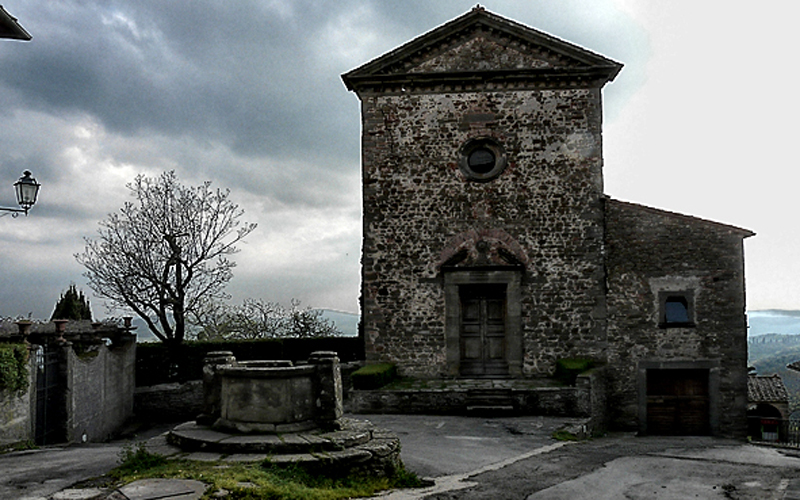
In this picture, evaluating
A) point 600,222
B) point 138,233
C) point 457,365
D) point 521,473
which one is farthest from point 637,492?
point 138,233

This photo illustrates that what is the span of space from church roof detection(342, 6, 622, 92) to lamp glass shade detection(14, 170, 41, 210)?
25.5ft

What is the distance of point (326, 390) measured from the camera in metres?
7.96

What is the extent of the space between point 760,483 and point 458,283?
8897 mm

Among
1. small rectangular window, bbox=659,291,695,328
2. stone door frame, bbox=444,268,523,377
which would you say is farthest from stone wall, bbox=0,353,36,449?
small rectangular window, bbox=659,291,695,328

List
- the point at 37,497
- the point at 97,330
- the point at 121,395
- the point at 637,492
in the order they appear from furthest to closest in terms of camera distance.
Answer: the point at 97,330 → the point at 121,395 → the point at 637,492 → the point at 37,497

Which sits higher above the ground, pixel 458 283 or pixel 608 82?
pixel 608 82

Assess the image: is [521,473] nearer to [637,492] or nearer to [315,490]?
[637,492]

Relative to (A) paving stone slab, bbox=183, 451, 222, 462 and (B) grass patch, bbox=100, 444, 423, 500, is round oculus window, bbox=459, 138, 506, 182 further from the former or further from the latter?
(A) paving stone slab, bbox=183, 451, 222, 462

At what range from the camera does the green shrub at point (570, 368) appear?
14.4 meters

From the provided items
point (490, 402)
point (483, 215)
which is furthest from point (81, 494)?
point (483, 215)

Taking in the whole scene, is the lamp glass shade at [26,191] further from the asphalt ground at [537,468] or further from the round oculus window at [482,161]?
the round oculus window at [482,161]

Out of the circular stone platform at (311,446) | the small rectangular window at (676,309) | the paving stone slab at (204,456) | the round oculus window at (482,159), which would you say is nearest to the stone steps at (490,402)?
the small rectangular window at (676,309)

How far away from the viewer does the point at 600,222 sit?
16.0 metres

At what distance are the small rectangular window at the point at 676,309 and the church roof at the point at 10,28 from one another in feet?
48.9
